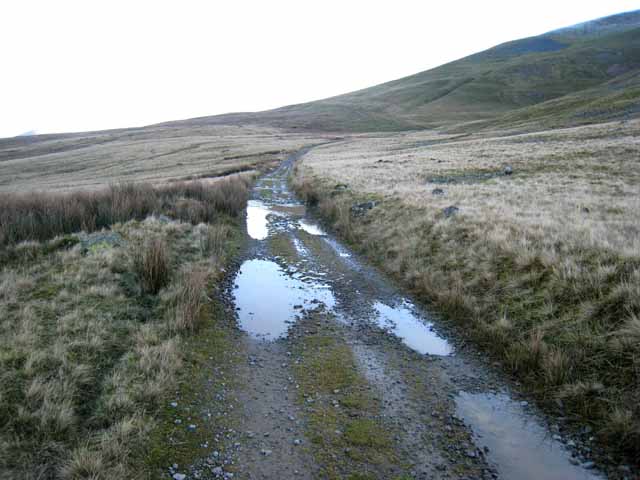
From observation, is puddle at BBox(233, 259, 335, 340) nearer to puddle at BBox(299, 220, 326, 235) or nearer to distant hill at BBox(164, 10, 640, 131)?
puddle at BBox(299, 220, 326, 235)

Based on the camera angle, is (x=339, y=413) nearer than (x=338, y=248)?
Yes

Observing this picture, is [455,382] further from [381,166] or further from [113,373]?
[381,166]

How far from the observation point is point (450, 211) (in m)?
13.5

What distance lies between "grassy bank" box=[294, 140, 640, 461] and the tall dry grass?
9.39 meters

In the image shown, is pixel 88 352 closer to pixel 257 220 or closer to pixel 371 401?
pixel 371 401

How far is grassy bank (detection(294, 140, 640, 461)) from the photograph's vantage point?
5.14 meters

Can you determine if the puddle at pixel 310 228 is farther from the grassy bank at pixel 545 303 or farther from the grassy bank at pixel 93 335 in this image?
the grassy bank at pixel 93 335

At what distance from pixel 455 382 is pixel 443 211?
344 inches

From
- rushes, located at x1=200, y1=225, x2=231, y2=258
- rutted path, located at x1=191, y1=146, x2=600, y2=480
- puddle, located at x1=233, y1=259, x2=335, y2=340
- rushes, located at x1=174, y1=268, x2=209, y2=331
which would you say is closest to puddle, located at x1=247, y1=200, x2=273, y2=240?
rushes, located at x1=200, y1=225, x2=231, y2=258

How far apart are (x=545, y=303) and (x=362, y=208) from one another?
1083cm

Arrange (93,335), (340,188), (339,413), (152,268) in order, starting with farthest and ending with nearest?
(340,188) → (152,268) → (93,335) → (339,413)

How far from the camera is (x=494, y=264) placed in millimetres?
9062

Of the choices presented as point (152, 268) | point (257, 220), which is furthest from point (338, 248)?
point (152, 268)

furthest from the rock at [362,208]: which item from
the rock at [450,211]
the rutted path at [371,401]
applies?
the rutted path at [371,401]
